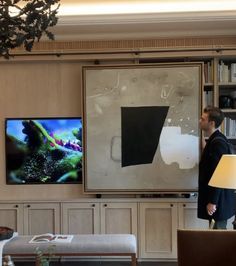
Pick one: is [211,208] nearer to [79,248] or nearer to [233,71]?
[79,248]

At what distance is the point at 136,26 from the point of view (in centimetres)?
404

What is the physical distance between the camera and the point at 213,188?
3.40 meters

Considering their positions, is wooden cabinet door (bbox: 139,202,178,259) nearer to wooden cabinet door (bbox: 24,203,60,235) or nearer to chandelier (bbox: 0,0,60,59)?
wooden cabinet door (bbox: 24,203,60,235)

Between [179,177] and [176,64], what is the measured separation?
1.28 metres

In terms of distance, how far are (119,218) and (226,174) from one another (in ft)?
5.72

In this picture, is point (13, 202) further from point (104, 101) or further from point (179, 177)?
point (179, 177)

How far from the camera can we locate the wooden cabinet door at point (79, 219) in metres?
4.24

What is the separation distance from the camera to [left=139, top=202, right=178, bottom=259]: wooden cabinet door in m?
4.16

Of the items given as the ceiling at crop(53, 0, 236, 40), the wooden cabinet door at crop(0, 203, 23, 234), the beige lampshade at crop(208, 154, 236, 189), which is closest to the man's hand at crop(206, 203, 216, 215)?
the beige lampshade at crop(208, 154, 236, 189)

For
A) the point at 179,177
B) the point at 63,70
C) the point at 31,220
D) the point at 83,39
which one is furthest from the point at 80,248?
the point at 83,39

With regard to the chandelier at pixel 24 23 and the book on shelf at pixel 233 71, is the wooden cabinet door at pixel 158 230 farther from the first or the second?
the chandelier at pixel 24 23

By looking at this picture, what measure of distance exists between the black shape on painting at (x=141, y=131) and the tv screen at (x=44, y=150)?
0.55m

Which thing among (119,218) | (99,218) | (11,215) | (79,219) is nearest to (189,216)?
(119,218)

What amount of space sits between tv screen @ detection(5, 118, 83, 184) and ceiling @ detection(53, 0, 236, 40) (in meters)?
1.11
